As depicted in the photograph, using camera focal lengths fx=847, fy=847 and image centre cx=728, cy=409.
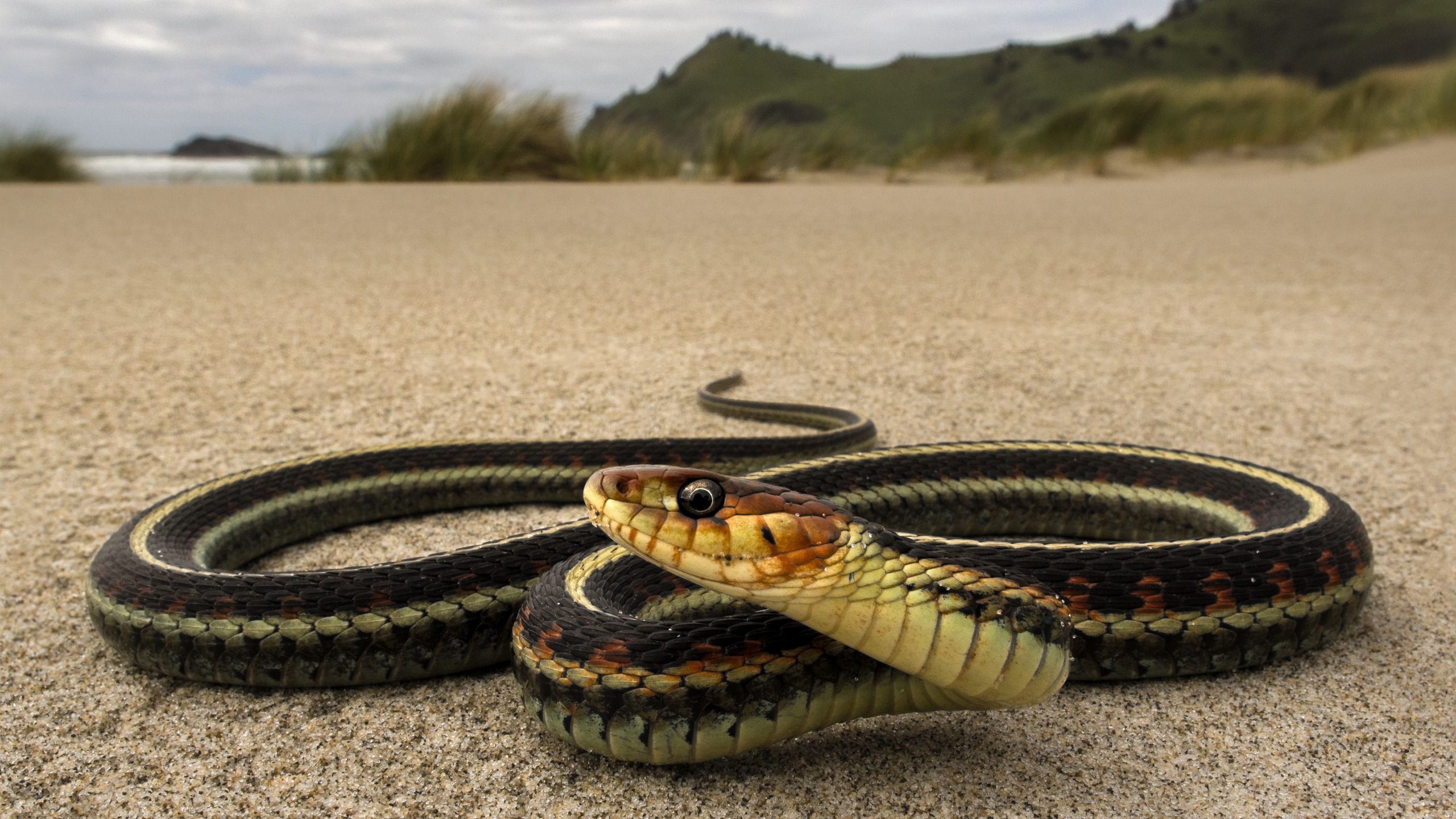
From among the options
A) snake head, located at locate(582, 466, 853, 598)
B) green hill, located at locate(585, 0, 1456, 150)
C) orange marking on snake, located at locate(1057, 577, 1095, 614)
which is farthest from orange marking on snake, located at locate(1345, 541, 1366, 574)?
green hill, located at locate(585, 0, 1456, 150)

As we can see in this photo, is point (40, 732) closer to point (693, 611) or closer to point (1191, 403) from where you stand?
point (693, 611)

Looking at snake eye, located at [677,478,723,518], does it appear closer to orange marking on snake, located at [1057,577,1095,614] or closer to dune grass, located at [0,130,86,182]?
orange marking on snake, located at [1057,577,1095,614]

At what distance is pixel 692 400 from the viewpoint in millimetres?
3967

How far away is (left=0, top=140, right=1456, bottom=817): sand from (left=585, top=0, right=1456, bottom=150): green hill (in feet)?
176

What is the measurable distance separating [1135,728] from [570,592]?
1.21 metres

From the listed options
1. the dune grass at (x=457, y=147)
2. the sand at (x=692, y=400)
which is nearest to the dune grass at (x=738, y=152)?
the dune grass at (x=457, y=147)

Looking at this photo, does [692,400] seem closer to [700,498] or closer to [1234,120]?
[700,498]

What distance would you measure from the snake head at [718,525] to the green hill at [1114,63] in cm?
5983

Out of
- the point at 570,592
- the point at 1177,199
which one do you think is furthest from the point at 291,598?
the point at 1177,199

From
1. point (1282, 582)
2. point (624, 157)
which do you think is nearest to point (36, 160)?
point (624, 157)

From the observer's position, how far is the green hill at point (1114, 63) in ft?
210

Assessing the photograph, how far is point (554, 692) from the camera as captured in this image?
1627mm

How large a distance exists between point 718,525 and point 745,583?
11 centimetres

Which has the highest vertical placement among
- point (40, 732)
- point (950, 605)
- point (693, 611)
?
point (950, 605)
